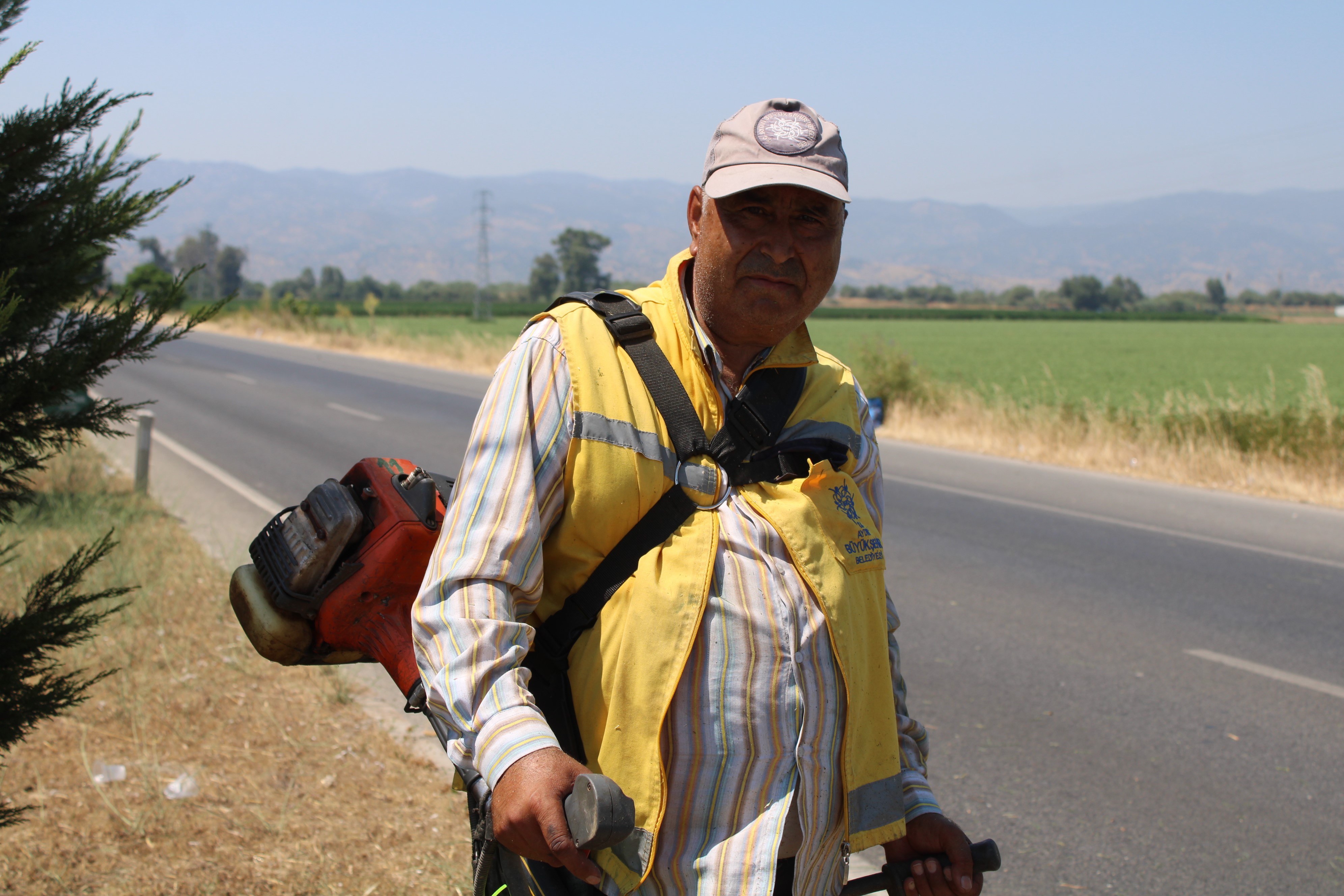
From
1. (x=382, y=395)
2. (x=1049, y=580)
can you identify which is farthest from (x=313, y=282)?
(x=1049, y=580)

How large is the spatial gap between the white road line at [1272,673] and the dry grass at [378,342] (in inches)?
692

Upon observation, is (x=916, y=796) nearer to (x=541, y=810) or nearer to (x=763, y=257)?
(x=541, y=810)

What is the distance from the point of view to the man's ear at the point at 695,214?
1818 millimetres

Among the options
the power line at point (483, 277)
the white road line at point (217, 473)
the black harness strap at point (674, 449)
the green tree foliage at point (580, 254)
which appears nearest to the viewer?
the black harness strap at point (674, 449)

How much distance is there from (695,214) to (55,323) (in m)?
1.85

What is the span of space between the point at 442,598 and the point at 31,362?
1.69 meters

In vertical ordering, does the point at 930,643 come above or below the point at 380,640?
below

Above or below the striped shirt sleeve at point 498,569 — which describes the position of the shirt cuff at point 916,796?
below

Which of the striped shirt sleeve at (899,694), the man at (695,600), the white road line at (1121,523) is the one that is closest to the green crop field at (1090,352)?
the white road line at (1121,523)

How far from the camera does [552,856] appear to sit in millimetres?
1369

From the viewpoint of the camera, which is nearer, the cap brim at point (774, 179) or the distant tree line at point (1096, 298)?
the cap brim at point (774, 179)

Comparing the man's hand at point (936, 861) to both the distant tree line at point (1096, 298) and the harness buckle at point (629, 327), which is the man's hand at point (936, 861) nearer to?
the harness buckle at point (629, 327)

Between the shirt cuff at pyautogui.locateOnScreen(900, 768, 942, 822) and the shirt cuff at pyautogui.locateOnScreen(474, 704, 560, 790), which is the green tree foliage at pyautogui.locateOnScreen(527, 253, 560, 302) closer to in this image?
the shirt cuff at pyautogui.locateOnScreen(900, 768, 942, 822)

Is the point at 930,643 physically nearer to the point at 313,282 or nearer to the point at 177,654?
the point at 177,654
